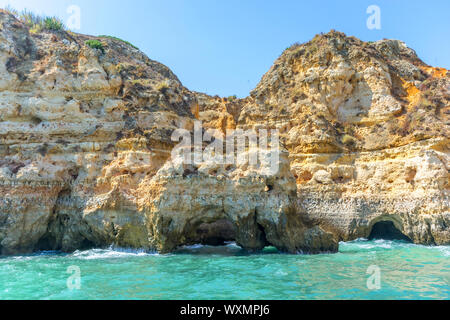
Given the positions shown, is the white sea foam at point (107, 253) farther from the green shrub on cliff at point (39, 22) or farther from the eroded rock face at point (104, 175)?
the green shrub on cliff at point (39, 22)

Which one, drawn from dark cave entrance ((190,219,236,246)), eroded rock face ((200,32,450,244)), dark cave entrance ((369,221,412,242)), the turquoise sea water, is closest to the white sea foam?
the turquoise sea water

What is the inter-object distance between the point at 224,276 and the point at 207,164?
6.41 m

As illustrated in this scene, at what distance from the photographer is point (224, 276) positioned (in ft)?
33.8

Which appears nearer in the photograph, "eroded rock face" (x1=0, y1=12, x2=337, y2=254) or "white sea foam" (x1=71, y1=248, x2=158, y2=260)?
"white sea foam" (x1=71, y1=248, x2=158, y2=260)

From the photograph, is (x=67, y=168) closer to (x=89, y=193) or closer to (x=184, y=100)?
(x=89, y=193)

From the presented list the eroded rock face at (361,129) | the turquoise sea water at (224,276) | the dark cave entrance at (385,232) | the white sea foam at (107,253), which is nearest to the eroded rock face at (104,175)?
the white sea foam at (107,253)

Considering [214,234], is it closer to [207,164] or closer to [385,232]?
[207,164]

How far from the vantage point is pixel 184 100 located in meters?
22.6

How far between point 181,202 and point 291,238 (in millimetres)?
5059

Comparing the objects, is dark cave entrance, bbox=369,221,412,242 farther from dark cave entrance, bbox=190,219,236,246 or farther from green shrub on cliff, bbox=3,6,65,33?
green shrub on cliff, bbox=3,6,65,33

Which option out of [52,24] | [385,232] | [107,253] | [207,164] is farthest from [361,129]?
[52,24]

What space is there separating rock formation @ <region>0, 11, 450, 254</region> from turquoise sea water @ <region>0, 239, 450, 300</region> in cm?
165

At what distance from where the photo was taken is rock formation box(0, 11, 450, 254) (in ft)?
49.3
